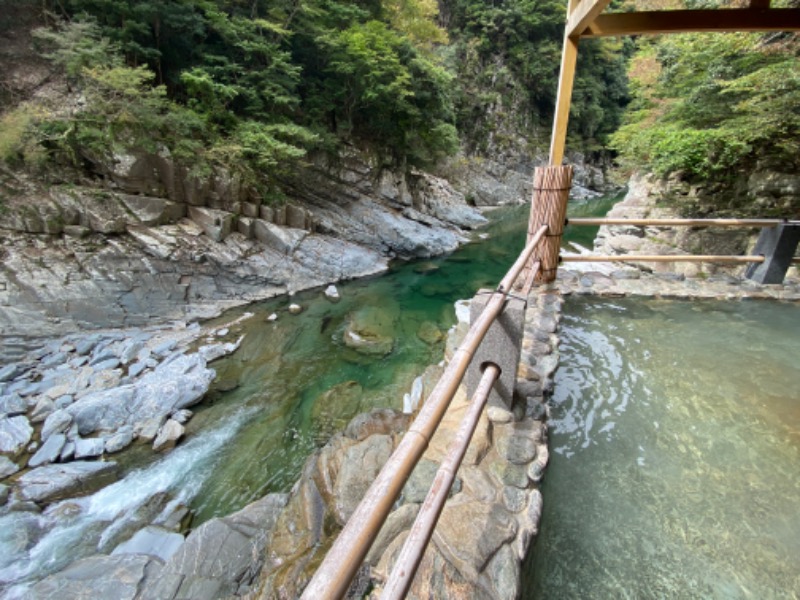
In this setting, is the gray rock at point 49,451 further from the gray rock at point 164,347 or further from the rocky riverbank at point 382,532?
the gray rock at point 164,347

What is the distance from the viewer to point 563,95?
3471mm

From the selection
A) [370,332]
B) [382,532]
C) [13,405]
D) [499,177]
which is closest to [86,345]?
[13,405]

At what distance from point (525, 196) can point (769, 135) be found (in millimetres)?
21141

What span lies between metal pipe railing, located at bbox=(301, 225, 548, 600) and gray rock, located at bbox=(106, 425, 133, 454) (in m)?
5.48

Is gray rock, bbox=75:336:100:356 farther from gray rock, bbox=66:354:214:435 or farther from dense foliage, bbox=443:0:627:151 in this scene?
dense foliage, bbox=443:0:627:151

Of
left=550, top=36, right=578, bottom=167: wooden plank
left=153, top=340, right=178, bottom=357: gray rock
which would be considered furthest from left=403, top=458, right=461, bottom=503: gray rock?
left=153, top=340, right=178, bottom=357: gray rock

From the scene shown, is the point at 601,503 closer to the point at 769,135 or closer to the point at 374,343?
the point at 374,343

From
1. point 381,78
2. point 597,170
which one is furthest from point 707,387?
point 597,170

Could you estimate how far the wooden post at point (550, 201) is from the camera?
349 cm

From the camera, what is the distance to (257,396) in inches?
225

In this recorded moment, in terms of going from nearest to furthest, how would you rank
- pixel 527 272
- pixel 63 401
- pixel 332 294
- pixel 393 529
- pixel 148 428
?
pixel 393 529, pixel 527 272, pixel 148 428, pixel 63 401, pixel 332 294

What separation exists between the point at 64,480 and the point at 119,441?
638 mm

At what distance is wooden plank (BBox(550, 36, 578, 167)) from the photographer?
3.34m

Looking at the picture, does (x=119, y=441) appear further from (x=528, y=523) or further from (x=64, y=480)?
(x=528, y=523)
